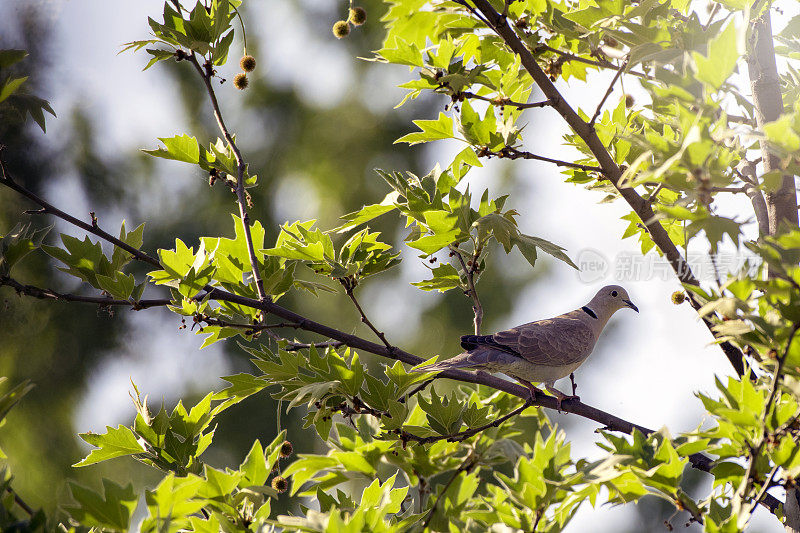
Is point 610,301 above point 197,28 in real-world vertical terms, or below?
below

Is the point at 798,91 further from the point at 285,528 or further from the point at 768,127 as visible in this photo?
the point at 285,528

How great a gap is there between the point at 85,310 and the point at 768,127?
7392mm

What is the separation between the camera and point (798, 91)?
3.09 m

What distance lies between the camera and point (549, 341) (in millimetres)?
3672

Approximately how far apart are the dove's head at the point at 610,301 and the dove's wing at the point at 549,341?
49 centimetres

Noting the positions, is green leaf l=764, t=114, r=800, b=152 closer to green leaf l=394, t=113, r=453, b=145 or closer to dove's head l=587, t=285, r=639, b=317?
green leaf l=394, t=113, r=453, b=145

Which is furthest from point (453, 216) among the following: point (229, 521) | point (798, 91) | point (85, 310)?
point (85, 310)

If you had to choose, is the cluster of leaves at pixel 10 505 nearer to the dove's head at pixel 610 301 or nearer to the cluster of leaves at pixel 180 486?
the cluster of leaves at pixel 180 486

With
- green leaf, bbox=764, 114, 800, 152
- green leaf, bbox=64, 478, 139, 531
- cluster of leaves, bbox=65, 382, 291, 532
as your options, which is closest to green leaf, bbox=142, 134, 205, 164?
cluster of leaves, bbox=65, 382, 291, 532

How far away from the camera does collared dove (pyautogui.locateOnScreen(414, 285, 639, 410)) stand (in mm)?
3188

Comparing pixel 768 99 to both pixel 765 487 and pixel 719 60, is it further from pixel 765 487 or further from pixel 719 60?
pixel 765 487

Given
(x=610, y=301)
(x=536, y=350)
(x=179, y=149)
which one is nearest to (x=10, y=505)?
(x=179, y=149)

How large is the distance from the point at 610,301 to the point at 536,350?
1.28 m

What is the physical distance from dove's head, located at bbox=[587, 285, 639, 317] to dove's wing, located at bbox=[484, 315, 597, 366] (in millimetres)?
487
